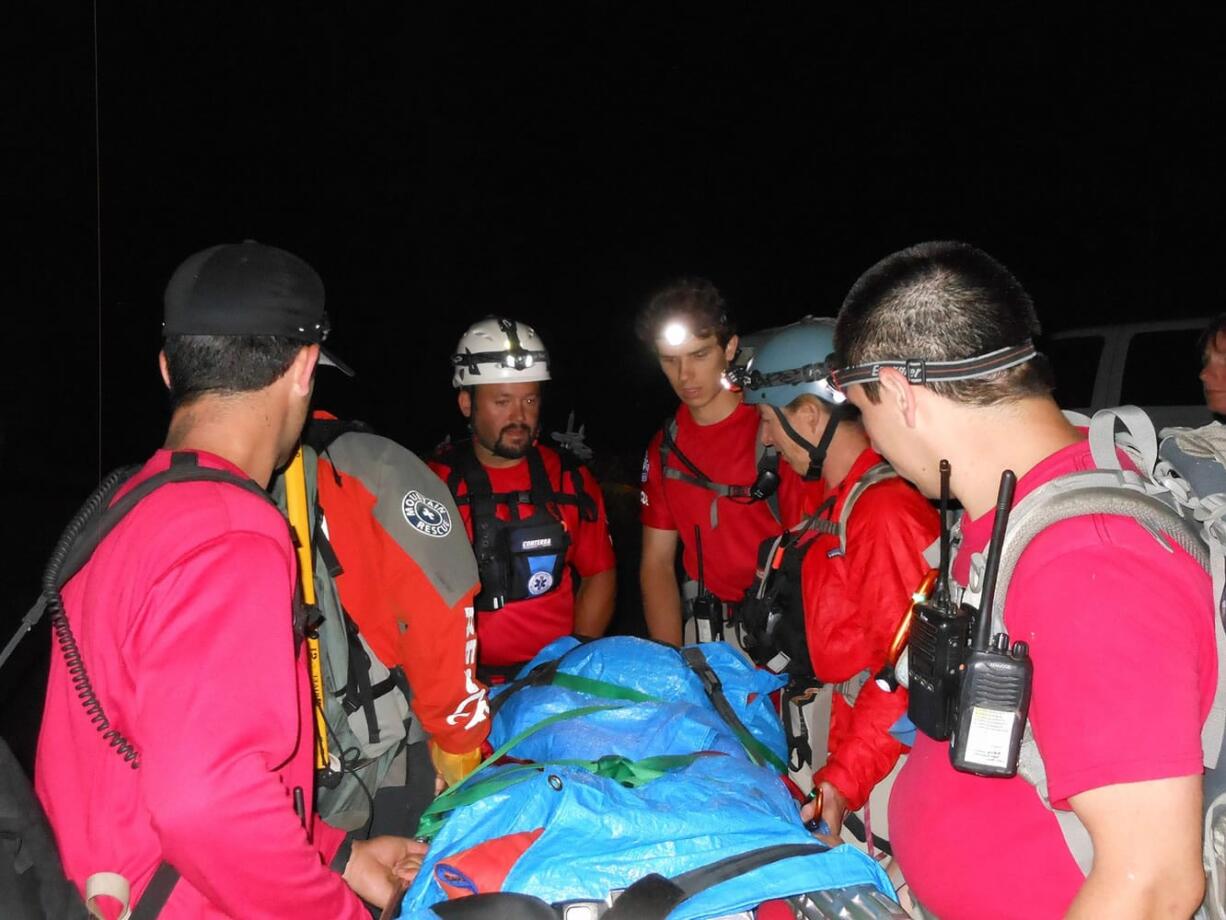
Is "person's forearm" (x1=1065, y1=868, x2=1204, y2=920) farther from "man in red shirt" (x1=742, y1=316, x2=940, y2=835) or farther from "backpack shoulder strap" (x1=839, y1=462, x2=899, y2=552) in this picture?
"backpack shoulder strap" (x1=839, y1=462, x2=899, y2=552)

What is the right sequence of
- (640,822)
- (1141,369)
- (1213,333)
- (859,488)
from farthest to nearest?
(1141,369) → (1213,333) → (859,488) → (640,822)

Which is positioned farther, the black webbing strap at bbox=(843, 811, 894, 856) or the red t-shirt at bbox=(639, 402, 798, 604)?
the red t-shirt at bbox=(639, 402, 798, 604)

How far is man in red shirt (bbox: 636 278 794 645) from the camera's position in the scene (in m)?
4.08

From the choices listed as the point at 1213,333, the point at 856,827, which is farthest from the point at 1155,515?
the point at 1213,333

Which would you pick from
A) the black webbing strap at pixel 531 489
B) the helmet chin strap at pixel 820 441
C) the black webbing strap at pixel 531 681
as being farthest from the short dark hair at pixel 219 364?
the black webbing strap at pixel 531 489

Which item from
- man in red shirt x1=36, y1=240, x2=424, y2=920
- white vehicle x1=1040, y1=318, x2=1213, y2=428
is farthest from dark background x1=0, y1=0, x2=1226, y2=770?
man in red shirt x1=36, y1=240, x2=424, y2=920

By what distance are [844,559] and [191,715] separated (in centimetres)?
186

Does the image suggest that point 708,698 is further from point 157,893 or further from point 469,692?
point 157,893

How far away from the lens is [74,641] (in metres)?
1.42

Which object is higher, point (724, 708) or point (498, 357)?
point (498, 357)

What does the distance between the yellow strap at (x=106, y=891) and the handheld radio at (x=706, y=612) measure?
306 cm

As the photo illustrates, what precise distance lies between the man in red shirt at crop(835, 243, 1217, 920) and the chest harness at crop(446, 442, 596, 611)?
89.7 inches

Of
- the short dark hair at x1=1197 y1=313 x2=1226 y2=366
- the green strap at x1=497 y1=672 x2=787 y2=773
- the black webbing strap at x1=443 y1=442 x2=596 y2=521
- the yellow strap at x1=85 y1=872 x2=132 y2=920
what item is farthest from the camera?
the short dark hair at x1=1197 y1=313 x2=1226 y2=366

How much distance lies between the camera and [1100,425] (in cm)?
139
